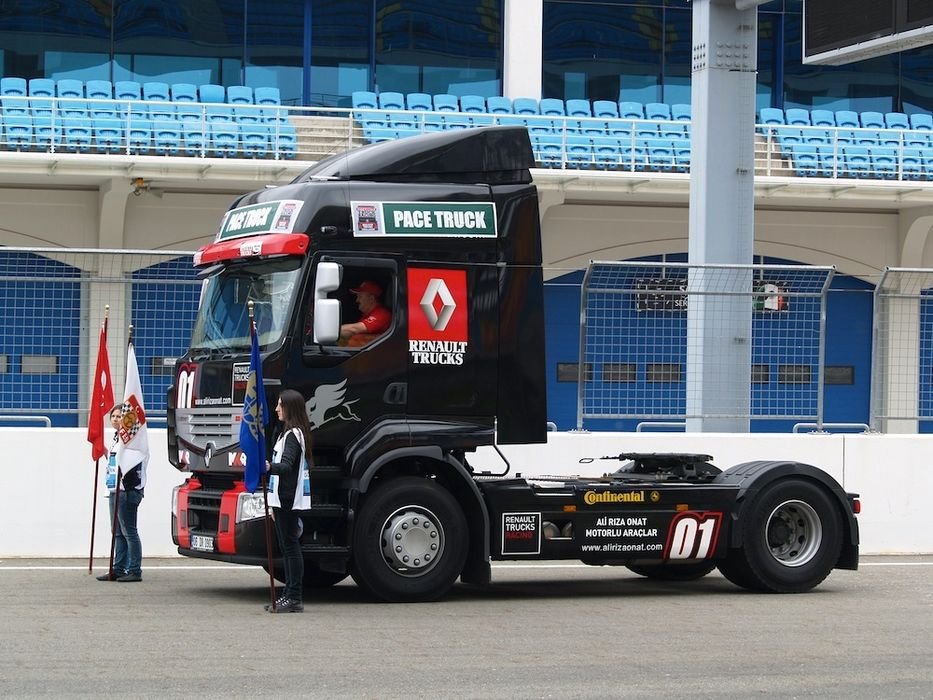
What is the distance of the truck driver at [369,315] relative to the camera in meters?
12.2

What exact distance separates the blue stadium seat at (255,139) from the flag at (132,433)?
1252 centimetres

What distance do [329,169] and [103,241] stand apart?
1519 centimetres

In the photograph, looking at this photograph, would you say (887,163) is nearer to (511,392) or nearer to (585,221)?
(585,221)

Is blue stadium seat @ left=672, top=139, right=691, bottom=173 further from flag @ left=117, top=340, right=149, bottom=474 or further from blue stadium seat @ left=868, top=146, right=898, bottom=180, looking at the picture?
flag @ left=117, top=340, right=149, bottom=474

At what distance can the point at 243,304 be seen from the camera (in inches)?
A: 490

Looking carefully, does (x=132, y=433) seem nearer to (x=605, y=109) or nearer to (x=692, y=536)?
(x=692, y=536)

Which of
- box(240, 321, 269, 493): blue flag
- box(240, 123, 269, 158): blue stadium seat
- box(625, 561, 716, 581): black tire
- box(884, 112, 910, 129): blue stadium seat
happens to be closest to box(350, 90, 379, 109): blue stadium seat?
box(240, 123, 269, 158): blue stadium seat

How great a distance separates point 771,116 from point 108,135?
1289cm

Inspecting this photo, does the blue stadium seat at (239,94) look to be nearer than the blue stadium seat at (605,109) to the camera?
Yes

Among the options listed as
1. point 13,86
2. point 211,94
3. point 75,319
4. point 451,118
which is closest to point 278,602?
point 75,319

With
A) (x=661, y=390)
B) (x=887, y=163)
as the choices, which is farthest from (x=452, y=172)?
(x=887, y=163)

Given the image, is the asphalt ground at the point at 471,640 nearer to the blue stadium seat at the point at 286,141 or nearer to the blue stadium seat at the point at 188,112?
the blue stadium seat at the point at 286,141

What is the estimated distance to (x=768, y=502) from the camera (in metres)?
13.1

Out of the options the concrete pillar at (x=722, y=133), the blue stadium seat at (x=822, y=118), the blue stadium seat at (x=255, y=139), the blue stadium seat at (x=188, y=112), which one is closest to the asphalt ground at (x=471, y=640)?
the concrete pillar at (x=722, y=133)
